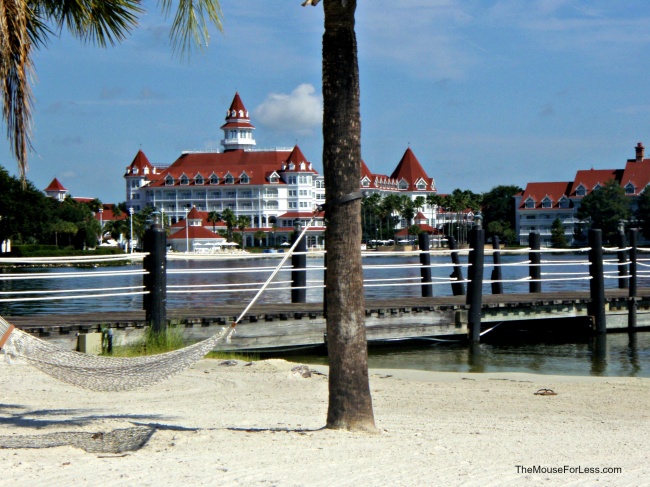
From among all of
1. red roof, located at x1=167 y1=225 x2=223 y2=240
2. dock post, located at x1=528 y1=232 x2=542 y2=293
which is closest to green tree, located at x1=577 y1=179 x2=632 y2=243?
red roof, located at x1=167 y1=225 x2=223 y2=240

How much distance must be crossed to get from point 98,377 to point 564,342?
33.6 feet

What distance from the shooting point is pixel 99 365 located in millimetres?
6699

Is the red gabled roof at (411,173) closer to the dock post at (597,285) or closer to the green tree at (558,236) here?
the green tree at (558,236)

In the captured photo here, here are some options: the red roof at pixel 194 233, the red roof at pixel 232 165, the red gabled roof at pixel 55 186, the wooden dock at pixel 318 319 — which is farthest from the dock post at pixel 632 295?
the red gabled roof at pixel 55 186

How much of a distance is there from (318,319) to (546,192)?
136m

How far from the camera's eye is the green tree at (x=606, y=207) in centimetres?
12581

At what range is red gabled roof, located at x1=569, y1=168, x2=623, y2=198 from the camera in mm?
138625

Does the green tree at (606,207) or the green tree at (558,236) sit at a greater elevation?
the green tree at (606,207)

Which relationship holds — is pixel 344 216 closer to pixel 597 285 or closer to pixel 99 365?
pixel 99 365

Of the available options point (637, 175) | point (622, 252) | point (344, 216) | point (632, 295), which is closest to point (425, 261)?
point (632, 295)

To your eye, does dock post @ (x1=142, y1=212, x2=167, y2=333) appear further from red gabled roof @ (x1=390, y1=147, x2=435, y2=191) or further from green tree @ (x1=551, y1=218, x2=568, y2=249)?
red gabled roof @ (x1=390, y1=147, x2=435, y2=191)

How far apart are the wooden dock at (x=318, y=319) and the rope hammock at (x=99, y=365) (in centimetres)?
394

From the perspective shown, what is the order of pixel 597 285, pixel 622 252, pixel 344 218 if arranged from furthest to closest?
pixel 622 252 → pixel 597 285 → pixel 344 218

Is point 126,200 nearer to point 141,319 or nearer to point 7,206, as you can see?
point 7,206
